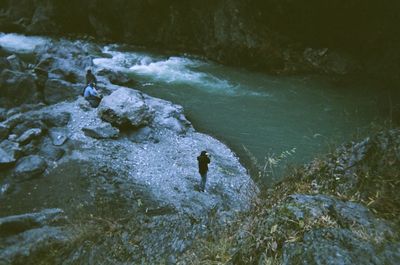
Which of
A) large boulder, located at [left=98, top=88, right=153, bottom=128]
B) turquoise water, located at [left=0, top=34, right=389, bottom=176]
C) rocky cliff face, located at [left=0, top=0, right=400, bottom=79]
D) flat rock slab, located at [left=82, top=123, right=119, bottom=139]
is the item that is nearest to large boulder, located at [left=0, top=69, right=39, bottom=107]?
large boulder, located at [left=98, top=88, right=153, bottom=128]

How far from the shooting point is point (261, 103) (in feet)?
51.9

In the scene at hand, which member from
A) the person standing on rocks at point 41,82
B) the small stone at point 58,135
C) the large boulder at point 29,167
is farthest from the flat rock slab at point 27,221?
the person standing on rocks at point 41,82

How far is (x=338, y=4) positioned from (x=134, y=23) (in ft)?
39.0

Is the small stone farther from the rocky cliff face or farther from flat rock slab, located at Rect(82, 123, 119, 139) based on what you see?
the rocky cliff face

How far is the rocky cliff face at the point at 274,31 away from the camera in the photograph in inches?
676

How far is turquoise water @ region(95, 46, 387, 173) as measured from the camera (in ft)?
42.7

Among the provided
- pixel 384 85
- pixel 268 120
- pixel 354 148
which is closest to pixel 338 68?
pixel 384 85

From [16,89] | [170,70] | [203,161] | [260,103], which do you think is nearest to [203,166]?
[203,161]

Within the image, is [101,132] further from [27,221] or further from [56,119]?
[27,221]

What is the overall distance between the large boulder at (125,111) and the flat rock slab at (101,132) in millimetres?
288

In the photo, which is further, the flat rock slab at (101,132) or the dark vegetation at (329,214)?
the flat rock slab at (101,132)

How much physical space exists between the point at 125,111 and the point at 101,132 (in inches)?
43.6

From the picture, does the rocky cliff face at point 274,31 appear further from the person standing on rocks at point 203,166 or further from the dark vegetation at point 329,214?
Result: the dark vegetation at point 329,214

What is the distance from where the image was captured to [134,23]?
899 inches
